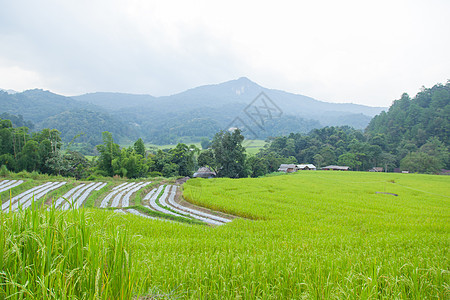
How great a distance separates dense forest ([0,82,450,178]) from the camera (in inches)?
886

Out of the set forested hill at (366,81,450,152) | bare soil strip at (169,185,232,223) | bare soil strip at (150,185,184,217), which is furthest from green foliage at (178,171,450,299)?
forested hill at (366,81,450,152)

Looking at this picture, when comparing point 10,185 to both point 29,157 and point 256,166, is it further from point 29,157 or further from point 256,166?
point 256,166

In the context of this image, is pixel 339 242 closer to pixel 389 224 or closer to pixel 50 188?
pixel 389 224

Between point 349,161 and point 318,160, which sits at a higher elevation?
point 349,161

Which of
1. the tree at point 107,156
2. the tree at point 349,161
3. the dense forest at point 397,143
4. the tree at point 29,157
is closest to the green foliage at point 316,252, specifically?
the tree at point 107,156

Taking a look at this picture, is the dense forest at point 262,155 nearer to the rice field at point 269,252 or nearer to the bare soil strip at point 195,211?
the rice field at point 269,252

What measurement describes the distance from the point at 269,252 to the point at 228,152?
1192 inches

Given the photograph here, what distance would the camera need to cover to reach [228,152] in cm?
3384

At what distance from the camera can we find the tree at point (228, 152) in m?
33.9

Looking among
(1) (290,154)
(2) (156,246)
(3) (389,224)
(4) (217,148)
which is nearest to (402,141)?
(1) (290,154)

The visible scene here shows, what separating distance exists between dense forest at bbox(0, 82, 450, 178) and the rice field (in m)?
7.69

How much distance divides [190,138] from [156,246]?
95358 mm

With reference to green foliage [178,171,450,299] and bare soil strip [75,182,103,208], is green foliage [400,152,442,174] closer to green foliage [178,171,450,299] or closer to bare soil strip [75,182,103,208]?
green foliage [178,171,450,299]

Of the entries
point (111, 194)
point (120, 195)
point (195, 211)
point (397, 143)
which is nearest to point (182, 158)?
point (111, 194)
